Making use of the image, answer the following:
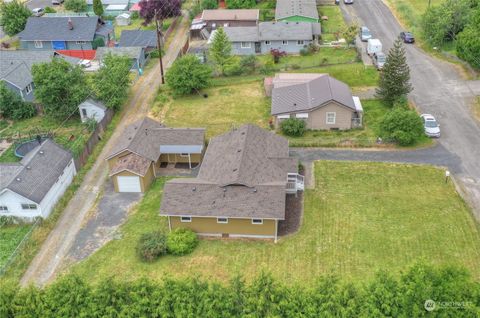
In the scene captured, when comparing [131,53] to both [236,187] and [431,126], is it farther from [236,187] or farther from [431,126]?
[431,126]

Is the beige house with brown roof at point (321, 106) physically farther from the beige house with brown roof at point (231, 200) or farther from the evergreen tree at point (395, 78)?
the beige house with brown roof at point (231, 200)

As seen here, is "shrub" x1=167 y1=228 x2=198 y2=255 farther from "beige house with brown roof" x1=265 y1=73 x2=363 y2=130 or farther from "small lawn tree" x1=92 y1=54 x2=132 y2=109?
"small lawn tree" x1=92 y1=54 x2=132 y2=109

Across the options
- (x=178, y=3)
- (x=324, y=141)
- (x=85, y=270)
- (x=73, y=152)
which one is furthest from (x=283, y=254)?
(x=178, y=3)

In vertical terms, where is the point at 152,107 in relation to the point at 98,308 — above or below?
below

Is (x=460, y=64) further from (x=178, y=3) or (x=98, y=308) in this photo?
(x=98, y=308)

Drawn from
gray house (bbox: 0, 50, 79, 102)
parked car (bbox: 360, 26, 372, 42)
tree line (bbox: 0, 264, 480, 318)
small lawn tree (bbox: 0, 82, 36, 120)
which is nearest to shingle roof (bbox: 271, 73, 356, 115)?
parked car (bbox: 360, 26, 372, 42)

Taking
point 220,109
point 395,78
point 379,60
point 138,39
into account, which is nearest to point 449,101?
point 395,78
